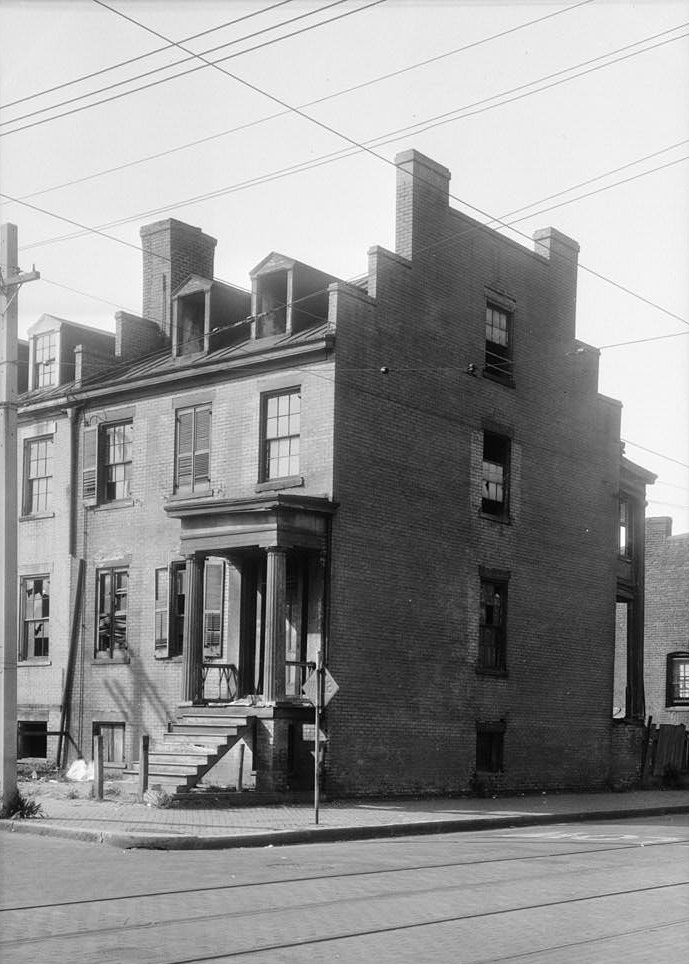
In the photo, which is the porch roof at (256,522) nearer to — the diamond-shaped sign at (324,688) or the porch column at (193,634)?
the porch column at (193,634)

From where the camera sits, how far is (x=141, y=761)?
2064 centimetres

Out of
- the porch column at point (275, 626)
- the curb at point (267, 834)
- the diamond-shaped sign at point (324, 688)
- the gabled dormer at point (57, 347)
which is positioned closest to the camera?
the curb at point (267, 834)

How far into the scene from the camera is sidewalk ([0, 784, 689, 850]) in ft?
53.9

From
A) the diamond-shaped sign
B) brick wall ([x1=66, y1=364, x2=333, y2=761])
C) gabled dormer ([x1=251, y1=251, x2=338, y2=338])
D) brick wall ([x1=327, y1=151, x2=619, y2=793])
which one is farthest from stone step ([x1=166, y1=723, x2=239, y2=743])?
gabled dormer ([x1=251, y1=251, x2=338, y2=338])

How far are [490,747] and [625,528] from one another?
8.18 meters

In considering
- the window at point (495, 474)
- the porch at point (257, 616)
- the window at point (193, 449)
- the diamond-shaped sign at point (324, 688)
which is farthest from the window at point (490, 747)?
the diamond-shaped sign at point (324, 688)

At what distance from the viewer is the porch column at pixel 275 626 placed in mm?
22234

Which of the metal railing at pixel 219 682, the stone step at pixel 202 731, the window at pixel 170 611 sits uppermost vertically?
the window at pixel 170 611

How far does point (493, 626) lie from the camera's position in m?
27.6

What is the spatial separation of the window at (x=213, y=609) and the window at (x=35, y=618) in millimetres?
5118

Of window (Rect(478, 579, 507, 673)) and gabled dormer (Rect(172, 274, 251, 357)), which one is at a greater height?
gabled dormer (Rect(172, 274, 251, 357))

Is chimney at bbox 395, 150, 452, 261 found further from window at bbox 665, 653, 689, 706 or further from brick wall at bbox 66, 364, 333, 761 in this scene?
window at bbox 665, 653, 689, 706

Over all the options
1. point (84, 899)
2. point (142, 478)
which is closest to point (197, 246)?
point (142, 478)

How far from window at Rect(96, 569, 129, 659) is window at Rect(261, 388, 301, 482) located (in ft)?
15.0
